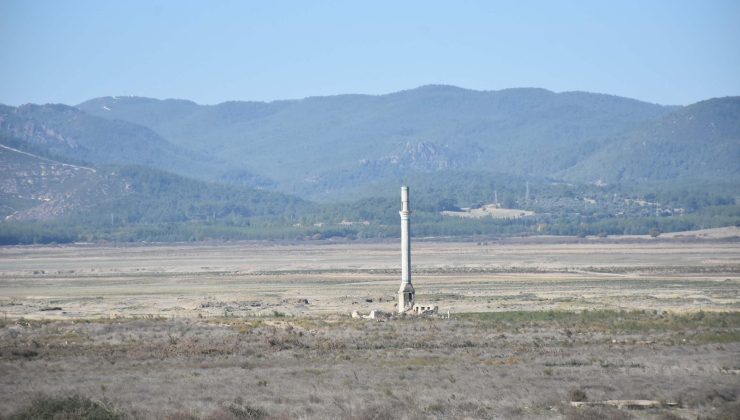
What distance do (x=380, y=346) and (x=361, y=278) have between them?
52104 millimetres

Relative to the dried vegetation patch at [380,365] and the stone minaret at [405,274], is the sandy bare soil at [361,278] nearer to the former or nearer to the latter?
the stone minaret at [405,274]

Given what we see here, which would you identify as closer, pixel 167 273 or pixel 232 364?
pixel 232 364

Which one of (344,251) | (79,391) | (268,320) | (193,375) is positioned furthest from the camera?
(344,251)

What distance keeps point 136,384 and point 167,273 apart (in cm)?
7733

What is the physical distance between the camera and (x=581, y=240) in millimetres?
172500

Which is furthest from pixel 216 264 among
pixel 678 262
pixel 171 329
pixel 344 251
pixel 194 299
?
pixel 171 329

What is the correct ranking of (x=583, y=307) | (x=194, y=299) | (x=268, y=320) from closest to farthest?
1. (x=268, y=320)
2. (x=583, y=307)
3. (x=194, y=299)

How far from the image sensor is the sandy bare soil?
68.6 metres

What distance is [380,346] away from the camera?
47.3 meters

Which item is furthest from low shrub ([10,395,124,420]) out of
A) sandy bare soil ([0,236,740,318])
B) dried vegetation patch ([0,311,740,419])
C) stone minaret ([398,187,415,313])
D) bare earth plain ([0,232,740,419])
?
stone minaret ([398,187,415,313])

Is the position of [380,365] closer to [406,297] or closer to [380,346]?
[380,346]

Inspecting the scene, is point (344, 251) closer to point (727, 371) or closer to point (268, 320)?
point (268, 320)

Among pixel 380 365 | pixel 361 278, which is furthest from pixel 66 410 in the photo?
pixel 361 278

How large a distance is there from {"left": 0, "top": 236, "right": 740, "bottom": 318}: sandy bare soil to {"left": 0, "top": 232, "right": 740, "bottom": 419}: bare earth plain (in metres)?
0.30
